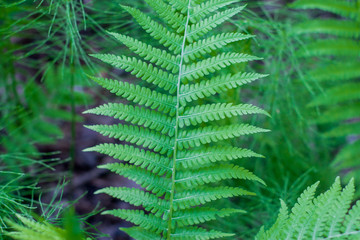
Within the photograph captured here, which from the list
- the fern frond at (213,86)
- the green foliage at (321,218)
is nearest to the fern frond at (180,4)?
the fern frond at (213,86)

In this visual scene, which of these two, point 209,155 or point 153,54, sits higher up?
point 153,54

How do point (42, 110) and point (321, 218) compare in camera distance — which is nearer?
point (321, 218)

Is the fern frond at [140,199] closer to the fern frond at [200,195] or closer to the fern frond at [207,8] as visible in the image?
the fern frond at [200,195]

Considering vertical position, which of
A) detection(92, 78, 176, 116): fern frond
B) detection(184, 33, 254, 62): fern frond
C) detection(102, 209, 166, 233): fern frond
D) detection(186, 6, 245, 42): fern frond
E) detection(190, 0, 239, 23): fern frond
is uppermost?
detection(190, 0, 239, 23): fern frond

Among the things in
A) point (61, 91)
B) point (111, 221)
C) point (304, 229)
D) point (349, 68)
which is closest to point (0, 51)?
point (61, 91)

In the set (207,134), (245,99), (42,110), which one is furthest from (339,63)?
(42,110)

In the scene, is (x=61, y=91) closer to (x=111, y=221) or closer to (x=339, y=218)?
(x=111, y=221)

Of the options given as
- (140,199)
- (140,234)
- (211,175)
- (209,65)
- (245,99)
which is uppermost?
(209,65)

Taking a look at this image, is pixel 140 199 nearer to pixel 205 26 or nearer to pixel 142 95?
pixel 142 95

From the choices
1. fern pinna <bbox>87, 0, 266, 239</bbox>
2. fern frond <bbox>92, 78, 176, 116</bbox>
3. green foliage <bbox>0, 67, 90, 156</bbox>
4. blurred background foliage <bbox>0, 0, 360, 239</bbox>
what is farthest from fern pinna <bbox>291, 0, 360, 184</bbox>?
green foliage <bbox>0, 67, 90, 156</bbox>

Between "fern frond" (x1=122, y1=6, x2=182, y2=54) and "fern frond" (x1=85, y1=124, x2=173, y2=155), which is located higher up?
"fern frond" (x1=122, y1=6, x2=182, y2=54)

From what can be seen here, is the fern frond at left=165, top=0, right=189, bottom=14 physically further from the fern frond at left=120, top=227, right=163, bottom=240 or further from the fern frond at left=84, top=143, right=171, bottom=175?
the fern frond at left=120, top=227, right=163, bottom=240

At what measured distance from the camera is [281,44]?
88.7 inches

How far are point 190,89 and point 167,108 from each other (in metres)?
0.11
